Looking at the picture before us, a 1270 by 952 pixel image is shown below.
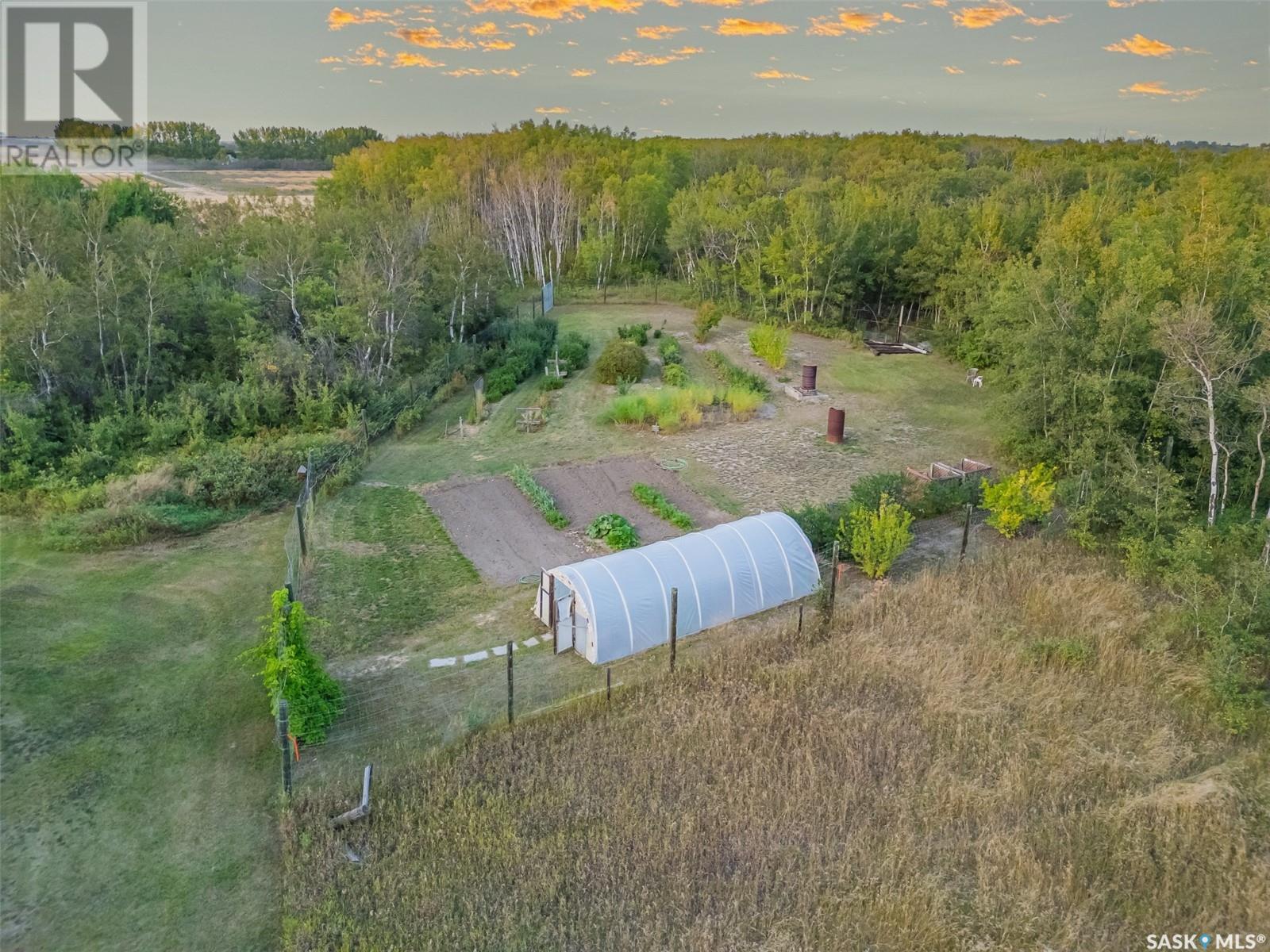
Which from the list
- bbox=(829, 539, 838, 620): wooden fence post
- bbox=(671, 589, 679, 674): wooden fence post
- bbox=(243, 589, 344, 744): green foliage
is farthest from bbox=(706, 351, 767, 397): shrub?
bbox=(243, 589, 344, 744): green foliage

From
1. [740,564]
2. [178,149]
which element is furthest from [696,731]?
[178,149]

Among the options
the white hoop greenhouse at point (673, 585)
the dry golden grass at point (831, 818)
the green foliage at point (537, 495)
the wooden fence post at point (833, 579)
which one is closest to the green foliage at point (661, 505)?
the green foliage at point (537, 495)

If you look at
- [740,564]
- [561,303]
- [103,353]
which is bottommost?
[740,564]

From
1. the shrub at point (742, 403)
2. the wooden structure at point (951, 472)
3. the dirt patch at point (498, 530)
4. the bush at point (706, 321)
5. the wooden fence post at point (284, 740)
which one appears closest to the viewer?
the wooden fence post at point (284, 740)

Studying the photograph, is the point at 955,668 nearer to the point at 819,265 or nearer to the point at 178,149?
the point at 819,265

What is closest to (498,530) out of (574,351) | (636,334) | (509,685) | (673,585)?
(673,585)

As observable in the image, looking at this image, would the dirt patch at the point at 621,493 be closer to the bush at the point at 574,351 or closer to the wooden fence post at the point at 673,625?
the wooden fence post at the point at 673,625
